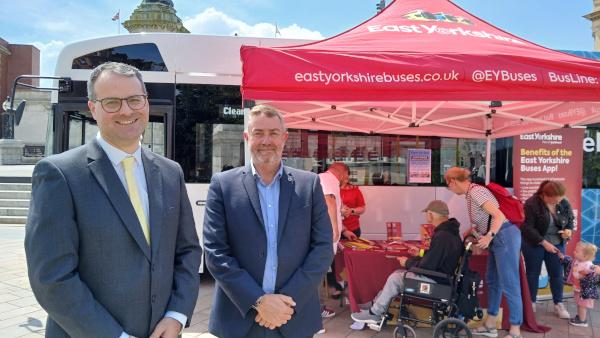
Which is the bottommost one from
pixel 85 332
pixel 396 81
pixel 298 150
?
pixel 85 332

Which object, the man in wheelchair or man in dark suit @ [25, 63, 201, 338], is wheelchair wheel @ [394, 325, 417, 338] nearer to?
the man in wheelchair

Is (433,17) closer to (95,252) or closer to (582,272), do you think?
(582,272)

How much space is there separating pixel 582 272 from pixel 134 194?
16.0 ft

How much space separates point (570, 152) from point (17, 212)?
1253 centimetres

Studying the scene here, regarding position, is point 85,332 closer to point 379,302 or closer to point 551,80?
point 379,302

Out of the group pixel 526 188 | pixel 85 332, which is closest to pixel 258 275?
pixel 85 332

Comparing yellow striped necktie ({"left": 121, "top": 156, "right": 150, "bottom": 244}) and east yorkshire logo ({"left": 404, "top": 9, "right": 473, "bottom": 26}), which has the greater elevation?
east yorkshire logo ({"left": 404, "top": 9, "right": 473, "bottom": 26})

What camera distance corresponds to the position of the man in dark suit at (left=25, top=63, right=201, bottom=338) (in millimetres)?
1465

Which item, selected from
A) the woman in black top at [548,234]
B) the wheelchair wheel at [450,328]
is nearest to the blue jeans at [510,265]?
the wheelchair wheel at [450,328]

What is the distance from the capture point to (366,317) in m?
4.31

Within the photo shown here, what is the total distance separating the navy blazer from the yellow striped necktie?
0.53 meters

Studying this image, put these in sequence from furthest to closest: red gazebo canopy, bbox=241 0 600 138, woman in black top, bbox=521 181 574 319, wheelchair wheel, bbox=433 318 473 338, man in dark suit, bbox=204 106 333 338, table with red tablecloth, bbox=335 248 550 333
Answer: woman in black top, bbox=521 181 574 319
table with red tablecloth, bbox=335 248 550 333
wheelchair wheel, bbox=433 318 473 338
red gazebo canopy, bbox=241 0 600 138
man in dark suit, bbox=204 106 333 338

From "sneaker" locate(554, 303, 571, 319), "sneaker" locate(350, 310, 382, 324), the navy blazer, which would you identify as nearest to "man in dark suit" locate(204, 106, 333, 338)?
the navy blazer

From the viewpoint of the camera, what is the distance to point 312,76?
3.27m
